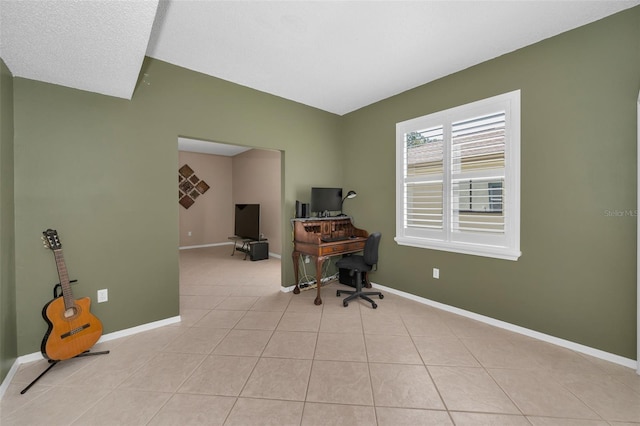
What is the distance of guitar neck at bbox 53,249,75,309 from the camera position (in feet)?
6.66

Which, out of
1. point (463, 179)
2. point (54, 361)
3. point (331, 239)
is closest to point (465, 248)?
point (463, 179)

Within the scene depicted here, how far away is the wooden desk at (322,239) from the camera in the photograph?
3303 millimetres

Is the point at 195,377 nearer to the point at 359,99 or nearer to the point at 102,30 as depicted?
the point at 102,30

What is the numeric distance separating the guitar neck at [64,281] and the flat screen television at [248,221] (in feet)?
12.8

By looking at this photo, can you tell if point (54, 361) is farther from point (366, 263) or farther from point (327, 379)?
point (366, 263)

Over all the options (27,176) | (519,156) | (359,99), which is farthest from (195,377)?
(359,99)

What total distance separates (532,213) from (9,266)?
4344mm

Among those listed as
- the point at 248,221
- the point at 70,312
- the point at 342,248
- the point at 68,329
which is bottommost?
the point at 68,329

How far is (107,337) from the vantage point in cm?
239

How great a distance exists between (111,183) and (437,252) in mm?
3506

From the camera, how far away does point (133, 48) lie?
173 centimetres

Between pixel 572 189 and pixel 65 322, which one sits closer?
pixel 65 322

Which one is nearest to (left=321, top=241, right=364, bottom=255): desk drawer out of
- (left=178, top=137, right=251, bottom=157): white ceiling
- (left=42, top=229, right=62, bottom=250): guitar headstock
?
(left=42, top=229, right=62, bottom=250): guitar headstock

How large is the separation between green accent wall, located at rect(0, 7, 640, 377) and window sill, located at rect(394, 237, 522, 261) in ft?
0.24
